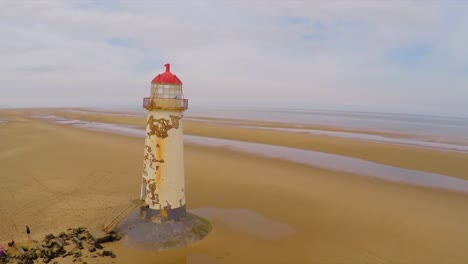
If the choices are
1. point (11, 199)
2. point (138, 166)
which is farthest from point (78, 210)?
point (138, 166)

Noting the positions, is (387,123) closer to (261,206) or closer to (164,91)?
(261,206)

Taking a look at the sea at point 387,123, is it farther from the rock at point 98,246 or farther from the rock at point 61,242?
the rock at point 61,242

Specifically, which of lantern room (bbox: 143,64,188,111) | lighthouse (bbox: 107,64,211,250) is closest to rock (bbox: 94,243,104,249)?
lighthouse (bbox: 107,64,211,250)

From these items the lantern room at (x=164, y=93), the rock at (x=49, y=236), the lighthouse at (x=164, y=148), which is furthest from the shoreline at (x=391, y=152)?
the rock at (x=49, y=236)

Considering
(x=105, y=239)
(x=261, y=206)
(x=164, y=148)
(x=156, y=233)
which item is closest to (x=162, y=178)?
(x=164, y=148)

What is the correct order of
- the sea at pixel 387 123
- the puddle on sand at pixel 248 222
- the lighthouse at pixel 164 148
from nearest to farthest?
1. the lighthouse at pixel 164 148
2. the puddle on sand at pixel 248 222
3. the sea at pixel 387 123

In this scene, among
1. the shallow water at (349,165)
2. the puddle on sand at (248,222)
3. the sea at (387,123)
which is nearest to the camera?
the puddle on sand at (248,222)
